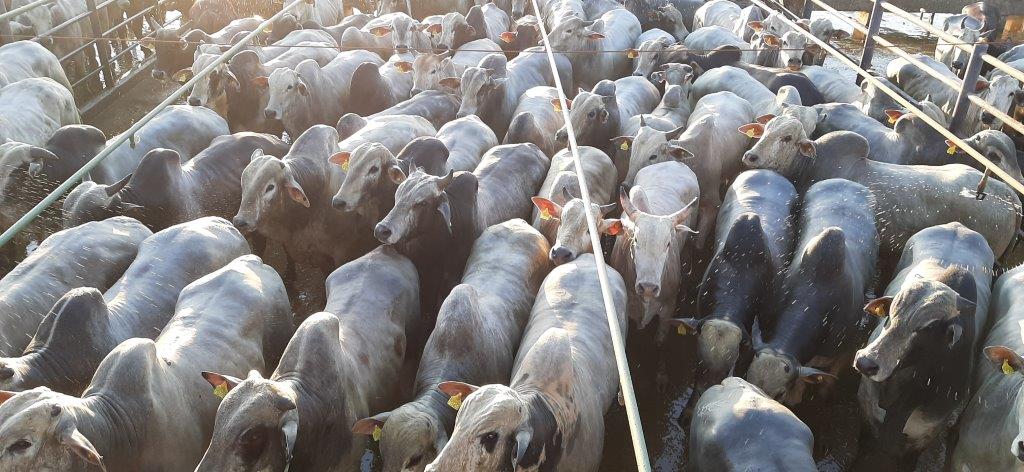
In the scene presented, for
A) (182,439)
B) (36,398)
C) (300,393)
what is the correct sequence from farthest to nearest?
(182,439), (300,393), (36,398)

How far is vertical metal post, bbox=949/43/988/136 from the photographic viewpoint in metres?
8.19

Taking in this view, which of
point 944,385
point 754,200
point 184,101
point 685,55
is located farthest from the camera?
point 184,101

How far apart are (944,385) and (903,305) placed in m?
0.55

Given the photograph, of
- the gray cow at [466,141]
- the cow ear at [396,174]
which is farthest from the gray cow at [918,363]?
the gray cow at [466,141]

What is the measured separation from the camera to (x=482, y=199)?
7188mm

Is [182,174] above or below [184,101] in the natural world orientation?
above

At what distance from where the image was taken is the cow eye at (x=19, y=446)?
372cm

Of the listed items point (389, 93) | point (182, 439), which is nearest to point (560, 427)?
point (182, 439)

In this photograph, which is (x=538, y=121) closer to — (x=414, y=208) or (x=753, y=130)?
(x=753, y=130)

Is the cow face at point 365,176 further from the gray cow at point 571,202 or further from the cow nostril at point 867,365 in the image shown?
the cow nostril at point 867,365

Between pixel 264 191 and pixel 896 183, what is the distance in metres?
5.55

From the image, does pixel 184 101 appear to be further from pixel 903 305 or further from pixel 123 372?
pixel 903 305

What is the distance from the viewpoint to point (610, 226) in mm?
6367

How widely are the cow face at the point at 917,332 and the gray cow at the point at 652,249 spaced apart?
1.50 m
